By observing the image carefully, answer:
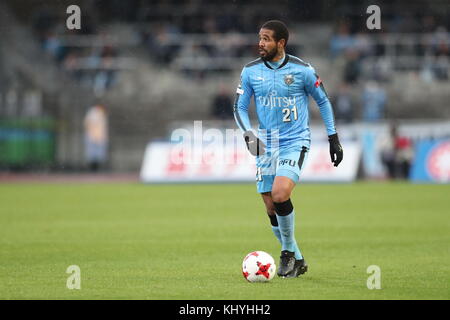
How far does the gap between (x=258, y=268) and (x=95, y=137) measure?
2359 centimetres

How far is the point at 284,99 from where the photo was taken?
10.4 meters

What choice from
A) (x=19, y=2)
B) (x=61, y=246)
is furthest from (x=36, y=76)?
(x=61, y=246)

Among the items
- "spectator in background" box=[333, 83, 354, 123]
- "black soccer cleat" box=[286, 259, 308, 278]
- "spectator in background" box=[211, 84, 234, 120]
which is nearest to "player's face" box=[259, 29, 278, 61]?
"black soccer cleat" box=[286, 259, 308, 278]

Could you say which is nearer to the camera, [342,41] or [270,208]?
[270,208]

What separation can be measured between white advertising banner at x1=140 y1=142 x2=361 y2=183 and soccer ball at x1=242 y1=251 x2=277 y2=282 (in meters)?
17.8

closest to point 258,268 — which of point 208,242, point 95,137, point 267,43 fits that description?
point 267,43

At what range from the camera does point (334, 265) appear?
11.4 m

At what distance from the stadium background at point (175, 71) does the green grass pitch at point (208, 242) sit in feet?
24.1

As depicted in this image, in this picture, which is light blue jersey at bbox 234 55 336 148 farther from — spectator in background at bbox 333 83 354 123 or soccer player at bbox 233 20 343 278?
spectator in background at bbox 333 83 354 123

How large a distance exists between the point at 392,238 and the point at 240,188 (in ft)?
39.2

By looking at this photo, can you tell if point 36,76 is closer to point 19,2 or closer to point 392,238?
point 19,2

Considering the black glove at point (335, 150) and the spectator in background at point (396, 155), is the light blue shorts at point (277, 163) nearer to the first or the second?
the black glove at point (335, 150)

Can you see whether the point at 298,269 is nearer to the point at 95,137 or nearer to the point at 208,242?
the point at 208,242

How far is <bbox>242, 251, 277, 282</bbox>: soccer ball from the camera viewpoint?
9750 millimetres
